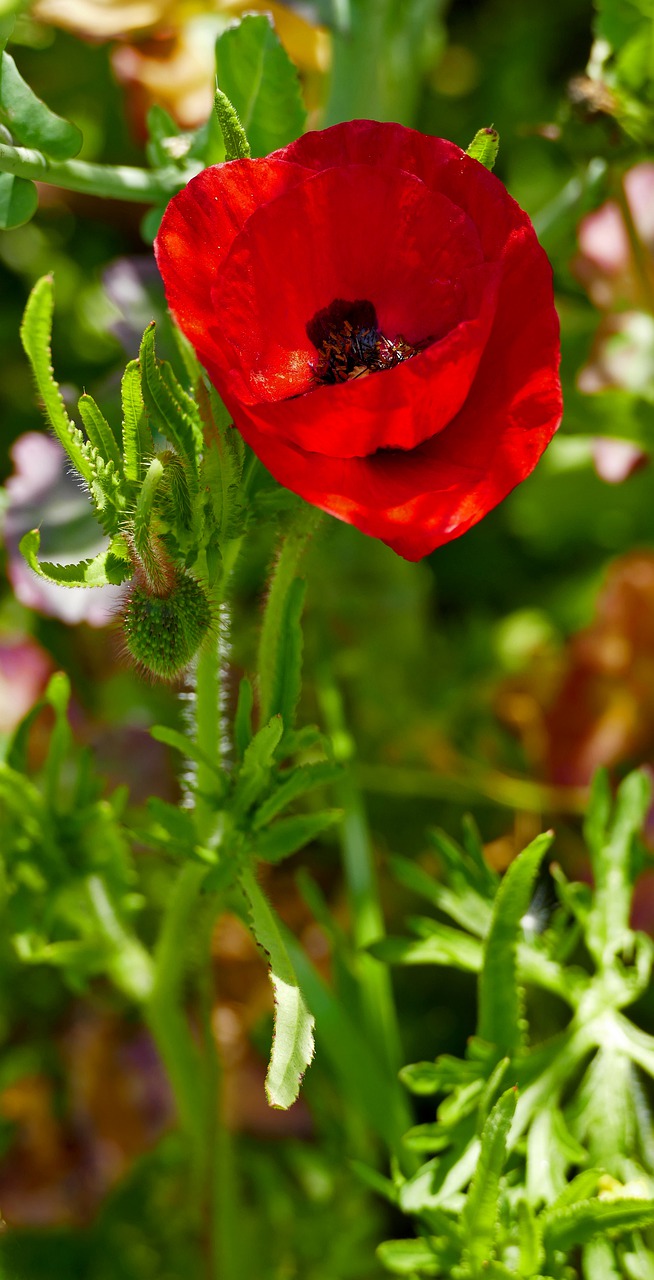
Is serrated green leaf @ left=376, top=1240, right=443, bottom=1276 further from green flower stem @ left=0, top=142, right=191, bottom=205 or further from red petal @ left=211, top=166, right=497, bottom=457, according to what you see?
green flower stem @ left=0, top=142, right=191, bottom=205

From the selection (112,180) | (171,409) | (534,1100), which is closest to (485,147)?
(171,409)

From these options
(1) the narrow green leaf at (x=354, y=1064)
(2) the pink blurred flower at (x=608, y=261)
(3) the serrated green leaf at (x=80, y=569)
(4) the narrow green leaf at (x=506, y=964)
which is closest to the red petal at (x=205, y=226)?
(3) the serrated green leaf at (x=80, y=569)

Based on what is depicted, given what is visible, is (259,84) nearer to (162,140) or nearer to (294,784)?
(162,140)

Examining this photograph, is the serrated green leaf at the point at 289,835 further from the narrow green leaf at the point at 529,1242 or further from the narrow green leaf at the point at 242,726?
the narrow green leaf at the point at 529,1242

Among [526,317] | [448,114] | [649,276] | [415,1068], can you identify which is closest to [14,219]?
[526,317]

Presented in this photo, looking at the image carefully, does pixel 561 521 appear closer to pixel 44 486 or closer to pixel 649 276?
pixel 649 276
